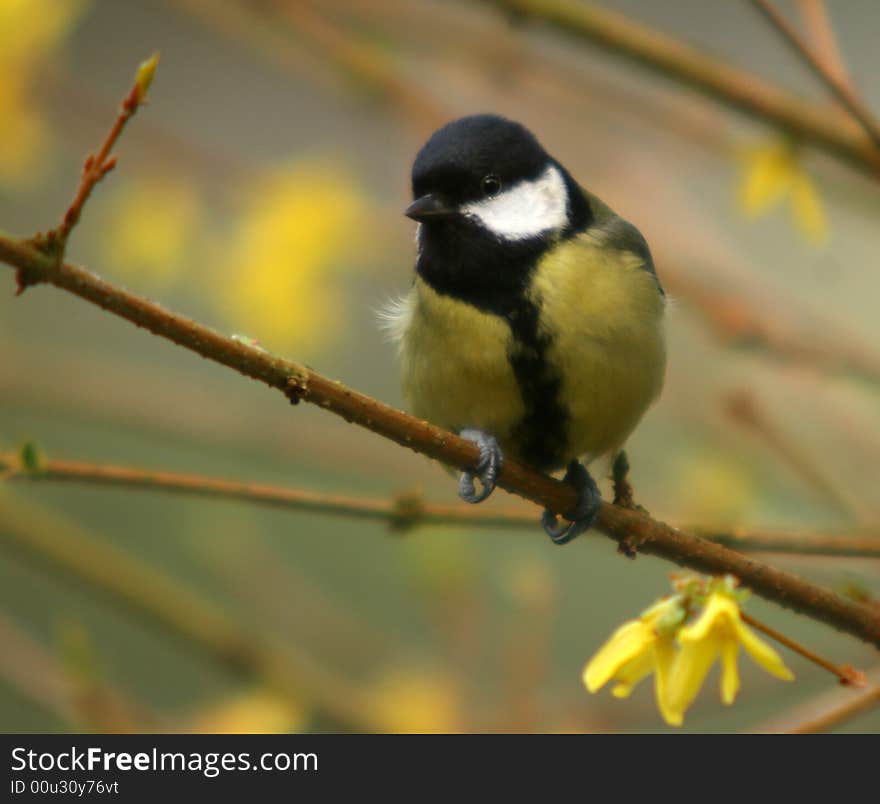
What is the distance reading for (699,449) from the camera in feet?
9.59

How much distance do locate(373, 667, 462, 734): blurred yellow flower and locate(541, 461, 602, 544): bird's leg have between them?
0.78m

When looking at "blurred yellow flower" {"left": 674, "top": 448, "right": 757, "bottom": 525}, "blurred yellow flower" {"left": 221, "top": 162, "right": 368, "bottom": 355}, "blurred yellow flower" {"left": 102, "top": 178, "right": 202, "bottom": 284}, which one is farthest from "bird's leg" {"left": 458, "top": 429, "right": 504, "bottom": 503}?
"blurred yellow flower" {"left": 102, "top": 178, "right": 202, "bottom": 284}

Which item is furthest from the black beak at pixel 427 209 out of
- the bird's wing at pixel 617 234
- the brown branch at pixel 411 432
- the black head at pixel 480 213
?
the brown branch at pixel 411 432

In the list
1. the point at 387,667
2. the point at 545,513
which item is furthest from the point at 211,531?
the point at 545,513

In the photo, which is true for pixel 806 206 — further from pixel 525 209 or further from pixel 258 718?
pixel 258 718

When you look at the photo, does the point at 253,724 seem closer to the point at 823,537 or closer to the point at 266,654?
the point at 266,654

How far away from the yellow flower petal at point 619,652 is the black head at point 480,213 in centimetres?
71

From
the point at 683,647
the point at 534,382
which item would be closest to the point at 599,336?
the point at 534,382

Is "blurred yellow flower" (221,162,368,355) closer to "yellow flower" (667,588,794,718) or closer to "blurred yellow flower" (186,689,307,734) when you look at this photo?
"blurred yellow flower" (186,689,307,734)

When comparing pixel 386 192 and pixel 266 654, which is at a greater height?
pixel 386 192

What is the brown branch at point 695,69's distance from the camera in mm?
1830

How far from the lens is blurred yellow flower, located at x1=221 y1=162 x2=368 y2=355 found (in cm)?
283
